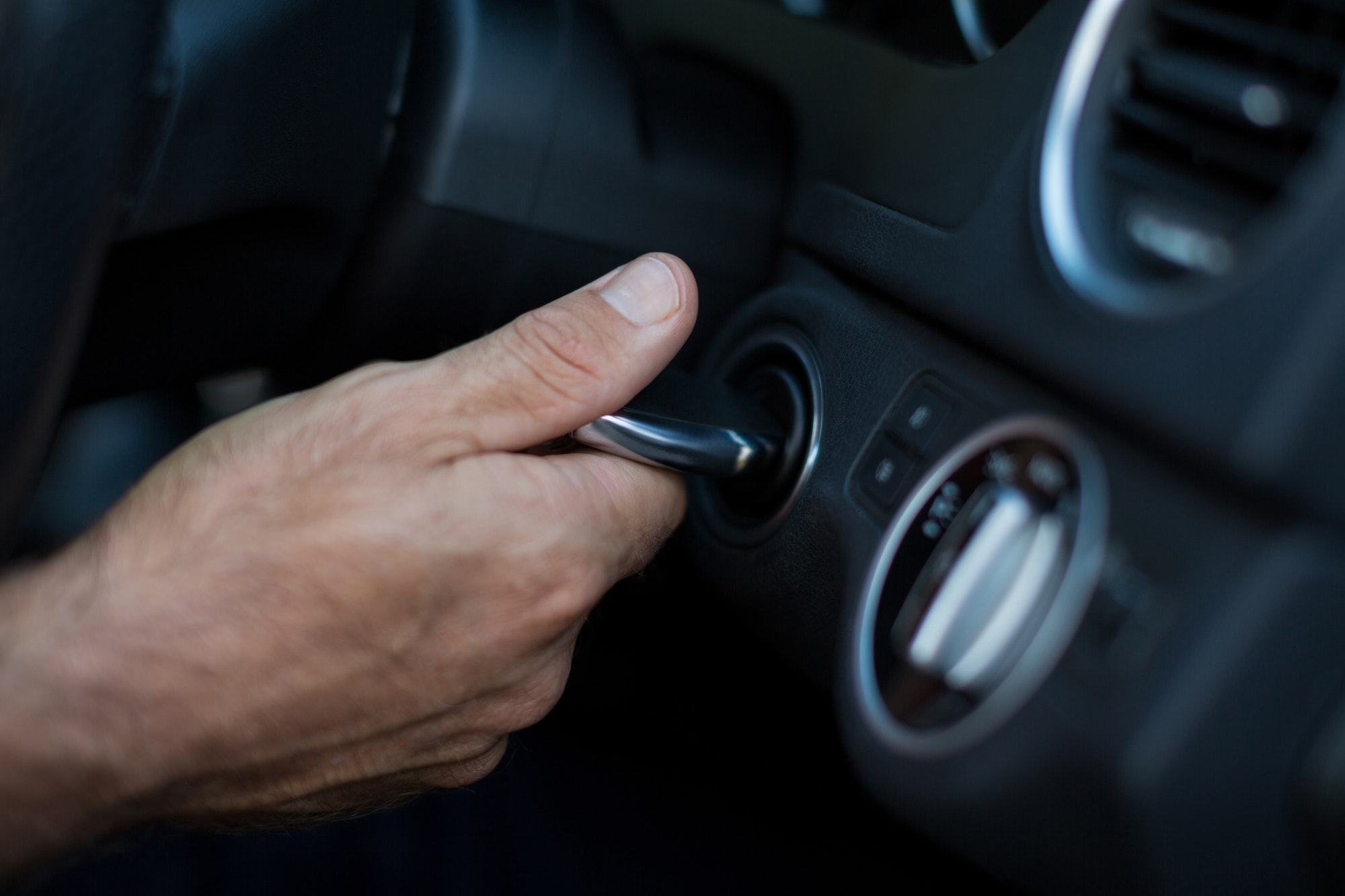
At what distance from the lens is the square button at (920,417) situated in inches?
23.3

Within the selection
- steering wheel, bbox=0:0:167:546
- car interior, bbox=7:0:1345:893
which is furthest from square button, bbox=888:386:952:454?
steering wheel, bbox=0:0:167:546

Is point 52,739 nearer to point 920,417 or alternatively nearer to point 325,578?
point 325,578

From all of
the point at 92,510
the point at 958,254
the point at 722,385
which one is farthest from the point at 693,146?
the point at 92,510

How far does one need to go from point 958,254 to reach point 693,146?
1.13ft

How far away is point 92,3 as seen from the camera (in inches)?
20.2

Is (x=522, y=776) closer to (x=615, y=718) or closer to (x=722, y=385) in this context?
(x=615, y=718)

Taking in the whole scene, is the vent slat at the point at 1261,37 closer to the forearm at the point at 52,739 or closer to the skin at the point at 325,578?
the skin at the point at 325,578

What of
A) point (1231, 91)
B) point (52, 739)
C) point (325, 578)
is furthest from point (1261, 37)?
point (52, 739)

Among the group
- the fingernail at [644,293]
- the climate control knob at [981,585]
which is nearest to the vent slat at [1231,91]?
the climate control knob at [981,585]

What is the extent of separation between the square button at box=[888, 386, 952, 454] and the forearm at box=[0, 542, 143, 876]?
1.47ft

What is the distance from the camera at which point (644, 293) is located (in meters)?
0.61

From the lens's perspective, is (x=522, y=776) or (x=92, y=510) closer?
(x=522, y=776)

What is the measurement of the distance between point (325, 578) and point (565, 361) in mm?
171

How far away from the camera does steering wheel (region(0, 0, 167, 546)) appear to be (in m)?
0.50
